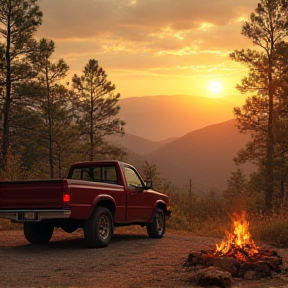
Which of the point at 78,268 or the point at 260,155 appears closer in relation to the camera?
the point at 78,268

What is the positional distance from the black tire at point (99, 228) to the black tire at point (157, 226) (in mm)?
2425

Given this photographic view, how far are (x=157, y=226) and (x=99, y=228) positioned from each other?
3050 mm

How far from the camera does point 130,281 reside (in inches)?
308

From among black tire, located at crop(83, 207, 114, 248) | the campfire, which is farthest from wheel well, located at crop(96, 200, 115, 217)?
the campfire

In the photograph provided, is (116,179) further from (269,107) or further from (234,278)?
(269,107)

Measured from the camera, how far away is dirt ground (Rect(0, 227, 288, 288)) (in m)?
7.71

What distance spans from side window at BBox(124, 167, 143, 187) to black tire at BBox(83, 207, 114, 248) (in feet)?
5.18

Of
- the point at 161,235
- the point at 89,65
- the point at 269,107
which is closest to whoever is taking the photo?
the point at 161,235

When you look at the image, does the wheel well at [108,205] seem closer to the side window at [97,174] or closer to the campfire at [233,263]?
the side window at [97,174]

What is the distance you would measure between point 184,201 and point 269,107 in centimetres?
1097

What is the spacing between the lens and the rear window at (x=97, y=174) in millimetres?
12672

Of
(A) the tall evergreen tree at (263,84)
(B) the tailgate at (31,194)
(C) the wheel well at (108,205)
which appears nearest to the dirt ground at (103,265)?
(C) the wheel well at (108,205)

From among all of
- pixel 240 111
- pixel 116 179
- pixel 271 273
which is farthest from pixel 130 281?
pixel 240 111

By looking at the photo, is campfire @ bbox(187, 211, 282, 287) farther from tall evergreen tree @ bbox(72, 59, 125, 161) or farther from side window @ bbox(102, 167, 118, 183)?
tall evergreen tree @ bbox(72, 59, 125, 161)
